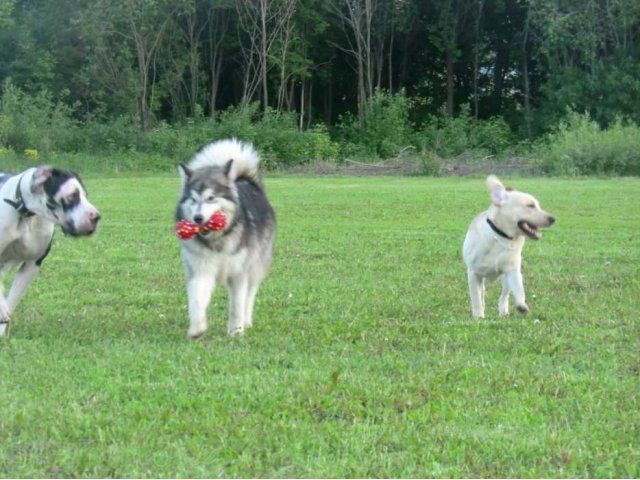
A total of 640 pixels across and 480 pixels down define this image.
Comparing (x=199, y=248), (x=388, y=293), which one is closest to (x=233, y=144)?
(x=199, y=248)

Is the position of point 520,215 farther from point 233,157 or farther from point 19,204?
point 19,204

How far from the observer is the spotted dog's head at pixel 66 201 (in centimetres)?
700

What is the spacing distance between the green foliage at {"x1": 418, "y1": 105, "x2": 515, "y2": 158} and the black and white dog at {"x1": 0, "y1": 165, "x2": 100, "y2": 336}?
36431 mm

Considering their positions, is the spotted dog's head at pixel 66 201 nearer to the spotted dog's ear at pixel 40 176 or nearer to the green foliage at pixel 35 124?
the spotted dog's ear at pixel 40 176

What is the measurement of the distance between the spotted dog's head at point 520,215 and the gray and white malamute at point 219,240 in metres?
2.12

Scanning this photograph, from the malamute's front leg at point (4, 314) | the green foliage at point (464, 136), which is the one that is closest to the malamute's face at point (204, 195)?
the malamute's front leg at point (4, 314)

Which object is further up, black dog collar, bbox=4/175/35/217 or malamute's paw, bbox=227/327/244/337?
black dog collar, bbox=4/175/35/217

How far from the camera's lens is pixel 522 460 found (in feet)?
14.0

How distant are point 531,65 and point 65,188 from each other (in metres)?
51.8

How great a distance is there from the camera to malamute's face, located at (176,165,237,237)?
7.16 m

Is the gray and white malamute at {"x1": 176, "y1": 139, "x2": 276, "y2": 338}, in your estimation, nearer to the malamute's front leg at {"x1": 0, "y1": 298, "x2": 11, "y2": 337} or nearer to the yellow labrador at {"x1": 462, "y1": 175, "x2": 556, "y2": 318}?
the malamute's front leg at {"x1": 0, "y1": 298, "x2": 11, "y2": 337}

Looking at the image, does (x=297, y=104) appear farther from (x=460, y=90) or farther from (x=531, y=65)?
(x=531, y=65)

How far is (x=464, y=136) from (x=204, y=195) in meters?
39.4

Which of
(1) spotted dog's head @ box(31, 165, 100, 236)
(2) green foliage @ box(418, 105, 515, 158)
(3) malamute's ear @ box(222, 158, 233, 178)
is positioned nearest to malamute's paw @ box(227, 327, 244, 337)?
(3) malamute's ear @ box(222, 158, 233, 178)
